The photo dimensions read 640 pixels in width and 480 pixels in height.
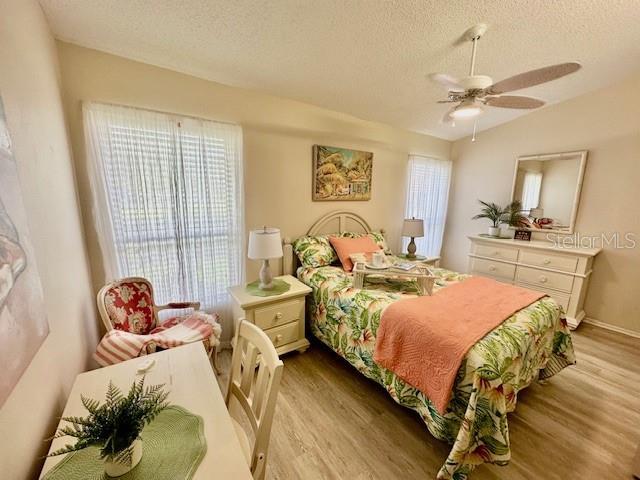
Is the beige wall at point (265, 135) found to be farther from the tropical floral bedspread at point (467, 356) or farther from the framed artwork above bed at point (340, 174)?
the tropical floral bedspread at point (467, 356)

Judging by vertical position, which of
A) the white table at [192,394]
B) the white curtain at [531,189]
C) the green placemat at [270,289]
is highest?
the white curtain at [531,189]

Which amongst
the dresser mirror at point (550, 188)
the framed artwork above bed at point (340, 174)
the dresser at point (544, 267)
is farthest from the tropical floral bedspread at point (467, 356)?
the dresser mirror at point (550, 188)

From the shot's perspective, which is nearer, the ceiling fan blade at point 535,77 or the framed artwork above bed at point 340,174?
the ceiling fan blade at point 535,77

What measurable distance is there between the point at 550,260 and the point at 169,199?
394 centimetres

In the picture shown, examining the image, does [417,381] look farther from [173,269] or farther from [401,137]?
[401,137]

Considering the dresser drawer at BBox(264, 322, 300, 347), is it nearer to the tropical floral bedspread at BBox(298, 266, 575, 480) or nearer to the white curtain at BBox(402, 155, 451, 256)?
the tropical floral bedspread at BBox(298, 266, 575, 480)

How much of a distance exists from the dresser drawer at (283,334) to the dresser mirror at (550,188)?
128 inches

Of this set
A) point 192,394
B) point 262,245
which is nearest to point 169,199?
point 262,245

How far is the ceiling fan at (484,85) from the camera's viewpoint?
1462 millimetres

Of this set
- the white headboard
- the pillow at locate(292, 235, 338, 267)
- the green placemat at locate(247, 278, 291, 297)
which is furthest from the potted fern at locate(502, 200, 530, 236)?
the green placemat at locate(247, 278, 291, 297)

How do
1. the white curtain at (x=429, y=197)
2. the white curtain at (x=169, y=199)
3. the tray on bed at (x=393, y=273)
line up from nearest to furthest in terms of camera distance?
the white curtain at (x=169, y=199) < the tray on bed at (x=393, y=273) < the white curtain at (x=429, y=197)

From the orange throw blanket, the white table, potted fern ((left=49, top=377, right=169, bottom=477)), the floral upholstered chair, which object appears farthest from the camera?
the floral upholstered chair

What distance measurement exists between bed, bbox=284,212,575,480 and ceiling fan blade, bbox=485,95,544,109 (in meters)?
1.38

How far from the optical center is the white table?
0.76 meters
